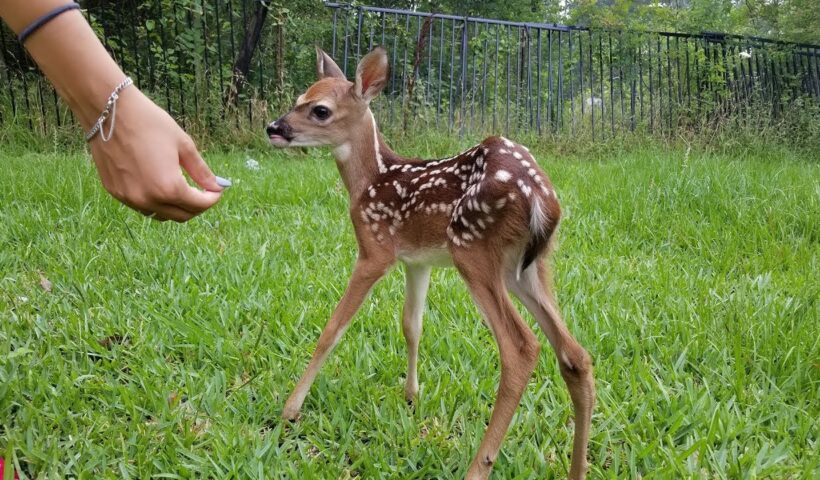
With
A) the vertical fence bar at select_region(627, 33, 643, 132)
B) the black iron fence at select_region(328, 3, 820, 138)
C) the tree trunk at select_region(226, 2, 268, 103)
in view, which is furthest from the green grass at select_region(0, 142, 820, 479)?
the vertical fence bar at select_region(627, 33, 643, 132)

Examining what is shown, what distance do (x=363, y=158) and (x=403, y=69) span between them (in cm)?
879

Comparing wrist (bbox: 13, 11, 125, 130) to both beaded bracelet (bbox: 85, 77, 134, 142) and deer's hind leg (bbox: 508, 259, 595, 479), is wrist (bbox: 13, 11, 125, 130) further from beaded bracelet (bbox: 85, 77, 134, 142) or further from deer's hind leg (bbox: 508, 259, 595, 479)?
deer's hind leg (bbox: 508, 259, 595, 479)

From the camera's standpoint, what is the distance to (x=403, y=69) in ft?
36.3

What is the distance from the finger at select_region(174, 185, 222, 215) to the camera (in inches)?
57.6

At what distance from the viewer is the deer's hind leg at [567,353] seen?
1887 millimetres

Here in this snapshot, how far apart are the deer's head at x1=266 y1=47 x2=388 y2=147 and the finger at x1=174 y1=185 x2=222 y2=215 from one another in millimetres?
1122

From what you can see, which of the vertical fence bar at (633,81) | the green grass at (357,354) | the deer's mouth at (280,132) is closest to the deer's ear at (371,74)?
the deer's mouth at (280,132)

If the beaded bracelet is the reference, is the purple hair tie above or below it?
above

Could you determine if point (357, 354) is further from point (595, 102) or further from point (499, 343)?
point (595, 102)

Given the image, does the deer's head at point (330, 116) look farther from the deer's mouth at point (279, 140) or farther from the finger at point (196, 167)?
the finger at point (196, 167)

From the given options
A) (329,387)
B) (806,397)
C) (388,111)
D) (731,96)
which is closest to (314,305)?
(329,387)

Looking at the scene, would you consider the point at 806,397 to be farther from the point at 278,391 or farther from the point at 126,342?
the point at 126,342

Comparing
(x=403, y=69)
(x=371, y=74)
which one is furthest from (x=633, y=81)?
(x=371, y=74)

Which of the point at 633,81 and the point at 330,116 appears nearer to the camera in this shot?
the point at 330,116
